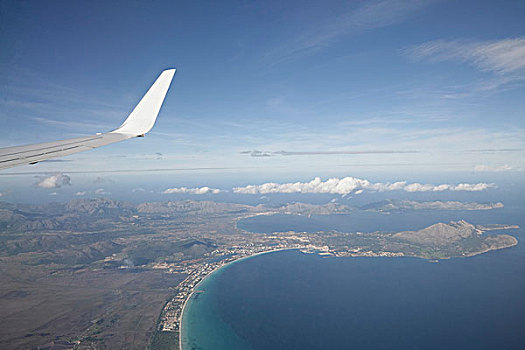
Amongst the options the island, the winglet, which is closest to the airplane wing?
the winglet

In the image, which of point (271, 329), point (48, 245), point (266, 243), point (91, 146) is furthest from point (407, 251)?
point (48, 245)

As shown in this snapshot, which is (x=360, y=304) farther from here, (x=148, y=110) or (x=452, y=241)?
(x=452, y=241)

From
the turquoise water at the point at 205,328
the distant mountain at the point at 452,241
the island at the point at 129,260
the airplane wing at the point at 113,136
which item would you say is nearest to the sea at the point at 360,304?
the turquoise water at the point at 205,328

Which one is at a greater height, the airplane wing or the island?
the airplane wing

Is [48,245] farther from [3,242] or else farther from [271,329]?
[271,329]

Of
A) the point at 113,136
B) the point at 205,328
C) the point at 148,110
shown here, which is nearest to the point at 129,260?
the point at 205,328

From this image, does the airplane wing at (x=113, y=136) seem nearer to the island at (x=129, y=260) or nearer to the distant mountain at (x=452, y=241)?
the island at (x=129, y=260)

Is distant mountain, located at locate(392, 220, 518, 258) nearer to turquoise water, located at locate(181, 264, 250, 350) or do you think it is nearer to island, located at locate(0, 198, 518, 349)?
island, located at locate(0, 198, 518, 349)
